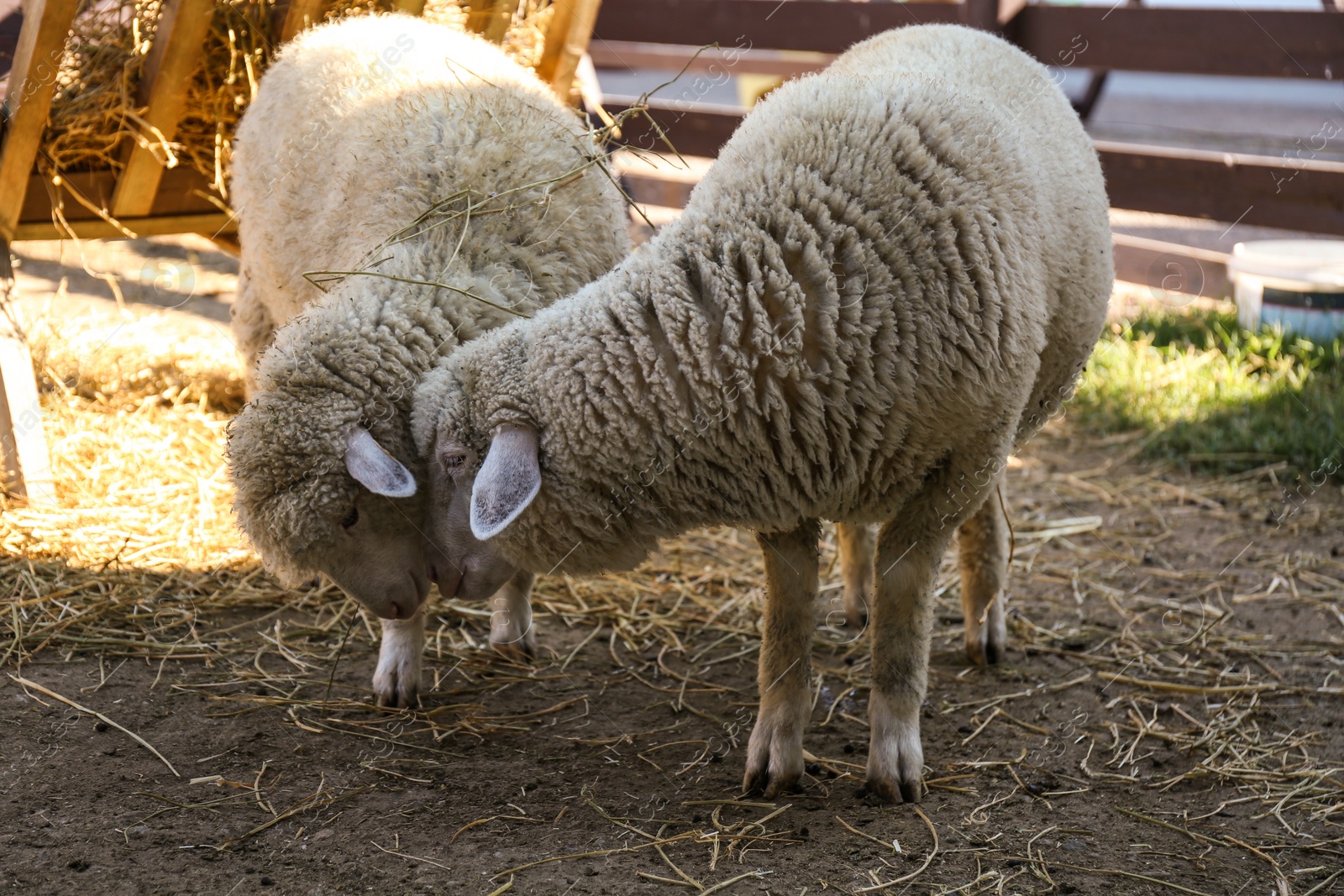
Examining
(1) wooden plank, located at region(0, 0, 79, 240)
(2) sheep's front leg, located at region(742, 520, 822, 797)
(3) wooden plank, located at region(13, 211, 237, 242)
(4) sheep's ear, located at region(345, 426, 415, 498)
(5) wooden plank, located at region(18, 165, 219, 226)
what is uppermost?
(1) wooden plank, located at region(0, 0, 79, 240)

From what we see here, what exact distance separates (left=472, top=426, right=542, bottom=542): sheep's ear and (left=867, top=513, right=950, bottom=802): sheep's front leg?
3.06 ft

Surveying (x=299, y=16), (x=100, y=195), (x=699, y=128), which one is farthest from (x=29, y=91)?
(x=699, y=128)

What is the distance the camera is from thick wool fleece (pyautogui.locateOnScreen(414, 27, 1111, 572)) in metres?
2.66

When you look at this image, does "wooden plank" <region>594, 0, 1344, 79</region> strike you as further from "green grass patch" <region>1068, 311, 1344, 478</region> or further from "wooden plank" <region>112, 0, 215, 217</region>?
"wooden plank" <region>112, 0, 215, 217</region>

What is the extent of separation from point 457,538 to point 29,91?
2518 mm

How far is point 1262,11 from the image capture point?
21.3 ft

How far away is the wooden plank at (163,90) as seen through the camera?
13.8ft

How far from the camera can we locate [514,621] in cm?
383

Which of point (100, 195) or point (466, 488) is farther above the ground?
point (100, 195)

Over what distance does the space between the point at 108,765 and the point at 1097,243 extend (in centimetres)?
298

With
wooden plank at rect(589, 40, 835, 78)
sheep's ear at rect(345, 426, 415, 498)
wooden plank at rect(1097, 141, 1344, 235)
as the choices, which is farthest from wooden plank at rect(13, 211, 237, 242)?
wooden plank at rect(589, 40, 835, 78)

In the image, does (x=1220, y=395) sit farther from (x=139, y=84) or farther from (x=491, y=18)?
(x=139, y=84)

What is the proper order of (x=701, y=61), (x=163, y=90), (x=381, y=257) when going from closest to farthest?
(x=381, y=257) < (x=163, y=90) < (x=701, y=61)

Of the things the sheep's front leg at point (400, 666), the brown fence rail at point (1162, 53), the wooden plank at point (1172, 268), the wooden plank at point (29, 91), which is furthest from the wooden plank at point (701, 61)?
the sheep's front leg at point (400, 666)
